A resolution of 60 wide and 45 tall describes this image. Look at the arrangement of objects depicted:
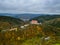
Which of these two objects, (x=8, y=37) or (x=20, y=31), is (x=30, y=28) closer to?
(x=20, y=31)

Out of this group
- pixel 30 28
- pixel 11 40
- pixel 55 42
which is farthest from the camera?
pixel 30 28

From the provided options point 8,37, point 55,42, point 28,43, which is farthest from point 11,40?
point 55,42

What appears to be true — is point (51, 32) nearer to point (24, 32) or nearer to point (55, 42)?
point (55, 42)

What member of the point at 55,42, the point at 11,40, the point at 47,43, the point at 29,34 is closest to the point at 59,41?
the point at 55,42

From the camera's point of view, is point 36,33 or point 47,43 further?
point 36,33

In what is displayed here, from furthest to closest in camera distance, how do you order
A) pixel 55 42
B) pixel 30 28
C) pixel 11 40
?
1. pixel 30 28
2. pixel 55 42
3. pixel 11 40

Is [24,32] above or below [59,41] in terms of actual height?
above

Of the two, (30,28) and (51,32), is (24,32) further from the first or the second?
(51,32)

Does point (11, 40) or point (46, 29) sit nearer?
point (11, 40)
